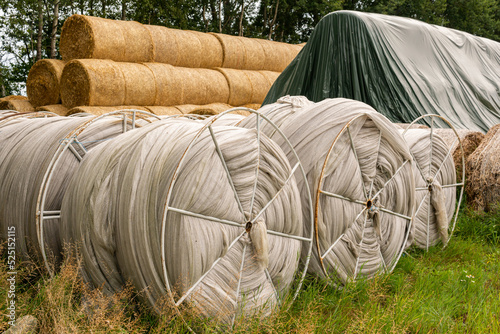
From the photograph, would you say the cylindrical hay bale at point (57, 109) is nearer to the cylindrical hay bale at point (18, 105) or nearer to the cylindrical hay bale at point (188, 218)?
the cylindrical hay bale at point (18, 105)

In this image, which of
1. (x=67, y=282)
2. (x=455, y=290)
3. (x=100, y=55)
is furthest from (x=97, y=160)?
(x=100, y=55)

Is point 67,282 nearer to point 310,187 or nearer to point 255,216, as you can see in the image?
point 255,216

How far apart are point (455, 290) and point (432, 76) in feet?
21.2

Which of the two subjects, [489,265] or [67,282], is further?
[489,265]

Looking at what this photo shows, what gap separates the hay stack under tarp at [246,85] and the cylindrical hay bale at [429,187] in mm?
7339

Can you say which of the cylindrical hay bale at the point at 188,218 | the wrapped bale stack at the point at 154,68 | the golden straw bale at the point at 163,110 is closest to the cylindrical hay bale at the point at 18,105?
the wrapped bale stack at the point at 154,68

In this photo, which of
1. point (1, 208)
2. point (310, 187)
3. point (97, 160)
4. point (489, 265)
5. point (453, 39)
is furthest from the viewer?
point (453, 39)

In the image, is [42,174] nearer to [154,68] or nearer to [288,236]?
[288,236]

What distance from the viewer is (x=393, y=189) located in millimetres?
3850

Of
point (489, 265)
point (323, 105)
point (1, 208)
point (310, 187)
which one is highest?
point (323, 105)

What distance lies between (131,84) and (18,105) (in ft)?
8.72

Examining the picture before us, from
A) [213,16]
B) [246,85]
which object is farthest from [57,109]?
[213,16]

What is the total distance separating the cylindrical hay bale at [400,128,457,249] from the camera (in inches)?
178

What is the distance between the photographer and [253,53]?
12828mm
